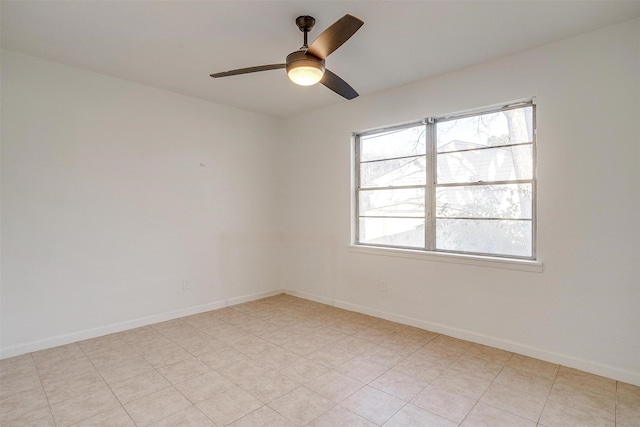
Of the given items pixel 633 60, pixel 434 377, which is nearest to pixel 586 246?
pixel 633 60

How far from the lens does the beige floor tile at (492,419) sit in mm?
1915

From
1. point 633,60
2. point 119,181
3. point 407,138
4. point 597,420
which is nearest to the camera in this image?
point 597,420

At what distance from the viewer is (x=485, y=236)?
3092mm

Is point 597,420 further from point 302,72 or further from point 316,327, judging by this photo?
point 302,72

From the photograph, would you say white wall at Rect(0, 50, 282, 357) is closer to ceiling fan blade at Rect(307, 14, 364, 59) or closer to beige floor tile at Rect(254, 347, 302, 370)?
beige floor tile at Rect(254, 347, 302, 370)

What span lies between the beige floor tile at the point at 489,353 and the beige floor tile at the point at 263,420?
1765mm

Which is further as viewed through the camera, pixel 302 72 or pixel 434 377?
pixel 434 377

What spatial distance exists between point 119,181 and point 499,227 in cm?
386

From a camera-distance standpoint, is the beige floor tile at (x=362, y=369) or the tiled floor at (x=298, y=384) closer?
the tiled floor at (x=298, y=384)

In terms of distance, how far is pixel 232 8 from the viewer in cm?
218

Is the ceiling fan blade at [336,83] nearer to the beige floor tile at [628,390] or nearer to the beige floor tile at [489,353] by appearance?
the beige floor tile at [489,353]

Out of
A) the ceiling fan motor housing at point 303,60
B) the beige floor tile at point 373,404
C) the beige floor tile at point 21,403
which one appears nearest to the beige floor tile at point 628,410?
the beige floor tile at point 373,404

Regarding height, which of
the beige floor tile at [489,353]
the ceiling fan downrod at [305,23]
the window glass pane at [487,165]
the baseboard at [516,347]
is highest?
the ceiling fan downrod at [305,23]

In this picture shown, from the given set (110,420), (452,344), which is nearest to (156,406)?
(110,420)
